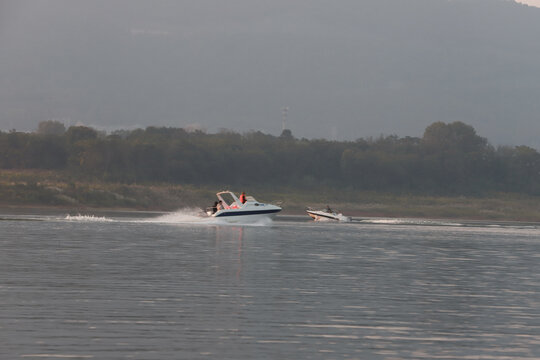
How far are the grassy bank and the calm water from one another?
76.5m

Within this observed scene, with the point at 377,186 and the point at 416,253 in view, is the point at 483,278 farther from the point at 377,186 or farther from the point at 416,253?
the point at 377,186

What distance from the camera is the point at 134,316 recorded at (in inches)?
757

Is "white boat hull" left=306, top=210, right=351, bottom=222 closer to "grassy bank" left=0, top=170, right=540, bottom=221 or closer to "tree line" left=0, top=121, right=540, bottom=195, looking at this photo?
"grassy bank" left=0, top=170, right=540, bottom=221

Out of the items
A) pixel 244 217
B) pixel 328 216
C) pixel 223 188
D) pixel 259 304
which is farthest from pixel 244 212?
pixel 223 188

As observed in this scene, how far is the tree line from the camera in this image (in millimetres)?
151125

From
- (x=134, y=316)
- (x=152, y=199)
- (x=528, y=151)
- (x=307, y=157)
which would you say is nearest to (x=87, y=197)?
(x=152, y=199)

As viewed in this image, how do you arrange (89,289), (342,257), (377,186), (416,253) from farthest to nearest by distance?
(377,186) < (416,253) < (342,257) < (89,289)

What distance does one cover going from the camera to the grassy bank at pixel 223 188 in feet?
379

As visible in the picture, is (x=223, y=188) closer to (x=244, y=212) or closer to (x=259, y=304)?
(x=244, y=212)

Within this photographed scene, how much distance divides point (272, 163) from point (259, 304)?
480 ft

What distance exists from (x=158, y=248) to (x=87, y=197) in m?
78.5

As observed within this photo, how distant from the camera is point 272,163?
168125 millimetres

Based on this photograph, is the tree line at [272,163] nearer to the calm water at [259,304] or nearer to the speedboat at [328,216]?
the speedboat at [328,216]

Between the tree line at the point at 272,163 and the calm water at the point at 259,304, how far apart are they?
109 metres
